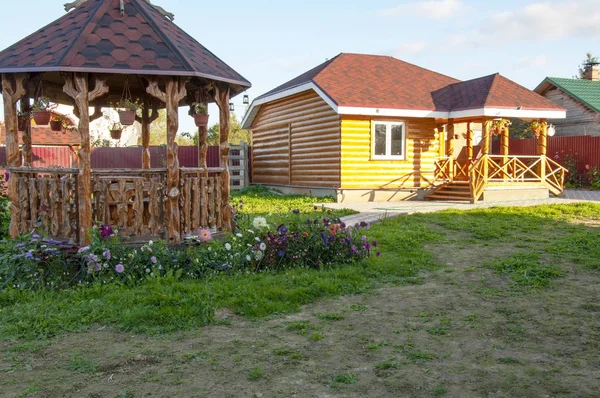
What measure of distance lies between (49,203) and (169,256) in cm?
202

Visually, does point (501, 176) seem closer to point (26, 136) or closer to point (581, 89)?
point (581, 89)

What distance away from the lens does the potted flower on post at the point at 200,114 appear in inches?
359

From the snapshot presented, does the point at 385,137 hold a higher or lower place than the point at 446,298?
higher

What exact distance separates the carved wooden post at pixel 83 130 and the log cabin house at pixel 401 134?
9735mm

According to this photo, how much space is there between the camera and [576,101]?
88.5ft

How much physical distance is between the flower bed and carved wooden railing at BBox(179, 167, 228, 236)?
30cm

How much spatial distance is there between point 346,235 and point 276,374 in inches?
159

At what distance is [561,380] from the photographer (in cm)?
388

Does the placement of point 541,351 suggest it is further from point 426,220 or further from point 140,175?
point 426,220

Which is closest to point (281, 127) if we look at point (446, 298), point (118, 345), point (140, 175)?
point (140, 175)

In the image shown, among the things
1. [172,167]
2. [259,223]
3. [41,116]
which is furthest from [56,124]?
[259,223]

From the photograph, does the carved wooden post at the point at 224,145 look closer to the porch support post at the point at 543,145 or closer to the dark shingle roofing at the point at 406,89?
the dark shingle roofing at the point at 406,89

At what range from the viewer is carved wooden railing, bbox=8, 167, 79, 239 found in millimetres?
7312

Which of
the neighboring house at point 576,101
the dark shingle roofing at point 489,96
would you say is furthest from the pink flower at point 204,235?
the neighboring house at point 576,101
